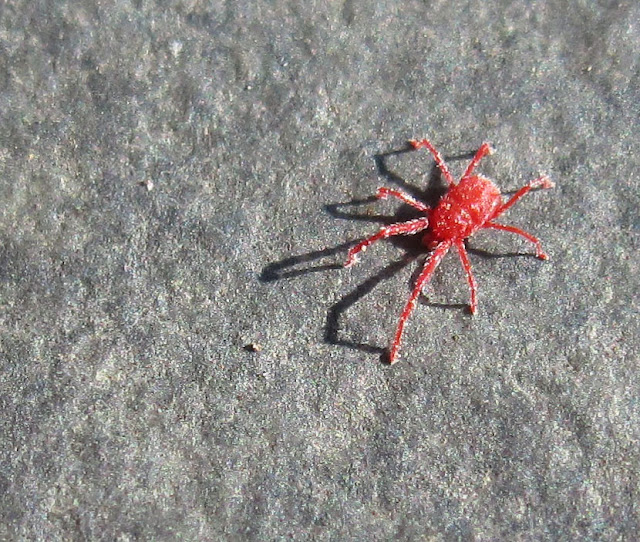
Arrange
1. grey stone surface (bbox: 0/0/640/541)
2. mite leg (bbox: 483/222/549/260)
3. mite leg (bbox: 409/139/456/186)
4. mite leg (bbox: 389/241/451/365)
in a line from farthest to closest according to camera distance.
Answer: mite leg (bbox: 409/139/456/186), mite leg (bbox: 483/222/549/260), mite leg (bbox: 389/241/451/365), grey stone surface (bbox: 0/0/640/541)

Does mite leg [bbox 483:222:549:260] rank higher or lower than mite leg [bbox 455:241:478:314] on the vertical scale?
higher

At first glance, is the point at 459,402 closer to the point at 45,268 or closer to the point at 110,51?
the point at 45,268

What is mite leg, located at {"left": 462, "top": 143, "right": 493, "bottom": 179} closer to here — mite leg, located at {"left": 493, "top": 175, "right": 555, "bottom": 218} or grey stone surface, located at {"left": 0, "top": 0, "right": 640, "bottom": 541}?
grey stone surface, located at {"left": 0, "top": 0, "right": 640, "bottom": 541}

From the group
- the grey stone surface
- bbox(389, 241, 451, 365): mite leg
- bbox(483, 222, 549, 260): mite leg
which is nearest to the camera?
the grey stone surface

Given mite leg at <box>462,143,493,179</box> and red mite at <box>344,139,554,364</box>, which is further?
mite leg at <box>462,143,493,179</box>

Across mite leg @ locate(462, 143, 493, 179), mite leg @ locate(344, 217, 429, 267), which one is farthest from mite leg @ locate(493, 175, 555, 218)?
mite leg @ locate(344, 217, 429, 267)
